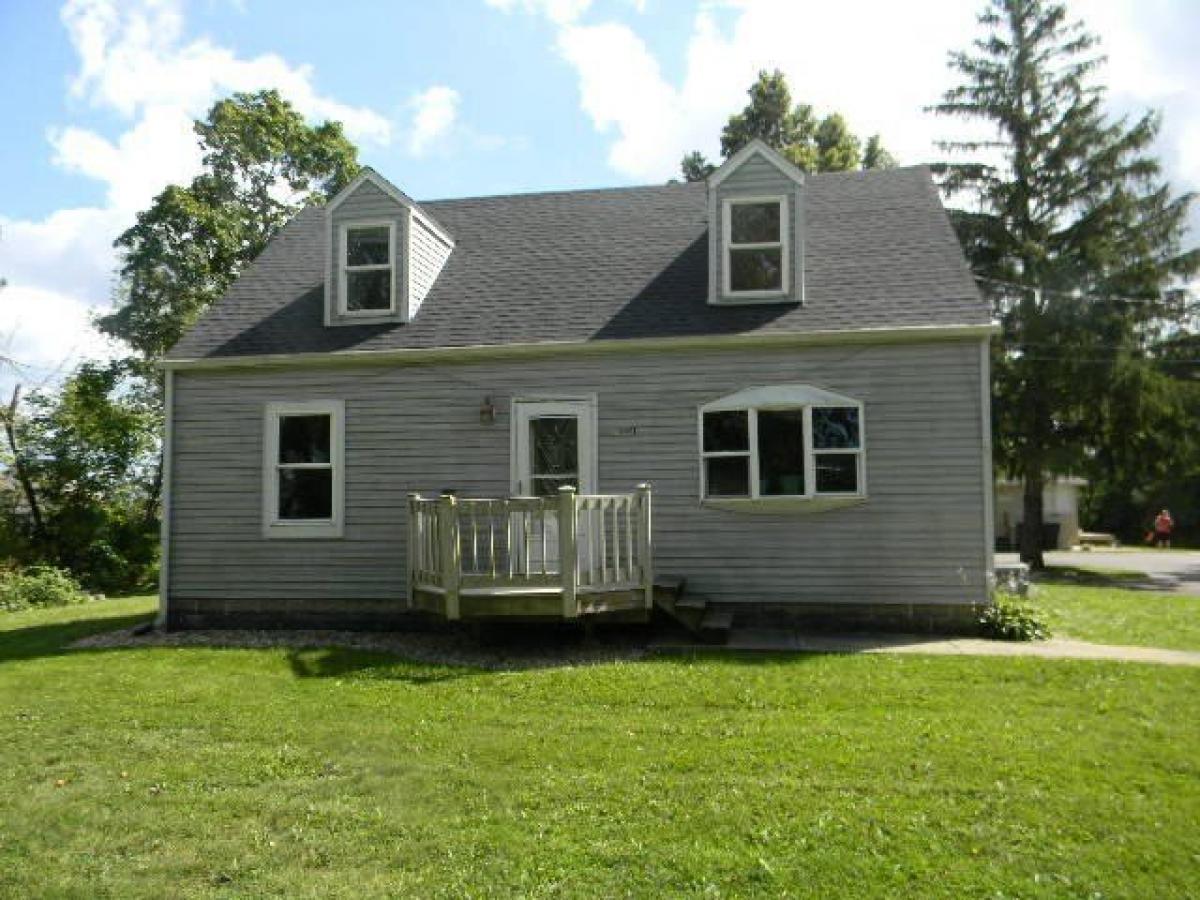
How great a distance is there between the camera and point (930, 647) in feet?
30.0

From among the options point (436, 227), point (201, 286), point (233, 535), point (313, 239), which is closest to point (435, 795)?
point (233, 535)

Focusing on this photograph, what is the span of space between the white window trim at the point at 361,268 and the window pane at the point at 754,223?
15.5ft

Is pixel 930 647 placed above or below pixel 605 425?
below

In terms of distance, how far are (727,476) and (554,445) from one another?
226 cm

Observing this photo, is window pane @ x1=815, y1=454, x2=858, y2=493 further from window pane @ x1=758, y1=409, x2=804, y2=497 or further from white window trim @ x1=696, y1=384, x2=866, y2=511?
window pane @ x1=758, y1=409, x2=804, y2=497

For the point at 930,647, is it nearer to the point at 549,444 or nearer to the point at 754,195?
the point at 549,444

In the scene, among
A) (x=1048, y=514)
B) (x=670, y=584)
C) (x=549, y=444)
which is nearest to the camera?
(x=670, y=584)

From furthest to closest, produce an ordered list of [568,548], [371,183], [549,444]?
[371,183] < [549,444] < [568,548]

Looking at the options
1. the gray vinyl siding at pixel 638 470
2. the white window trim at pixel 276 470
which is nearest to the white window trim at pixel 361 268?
the gray vinyl siding at pixel 638 470

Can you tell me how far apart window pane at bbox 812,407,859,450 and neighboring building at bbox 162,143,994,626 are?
0.02 meters

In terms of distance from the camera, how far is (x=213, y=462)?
1141cm

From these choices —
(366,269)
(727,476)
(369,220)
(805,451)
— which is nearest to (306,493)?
(366,269)

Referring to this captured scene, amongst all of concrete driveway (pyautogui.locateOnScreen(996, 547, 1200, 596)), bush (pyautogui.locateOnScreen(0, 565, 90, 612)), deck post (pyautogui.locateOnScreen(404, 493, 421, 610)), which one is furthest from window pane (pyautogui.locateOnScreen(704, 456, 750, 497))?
bush (pyautogui.locateOnScreen(0, 565, 90, 612))

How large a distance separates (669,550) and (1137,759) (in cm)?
574
